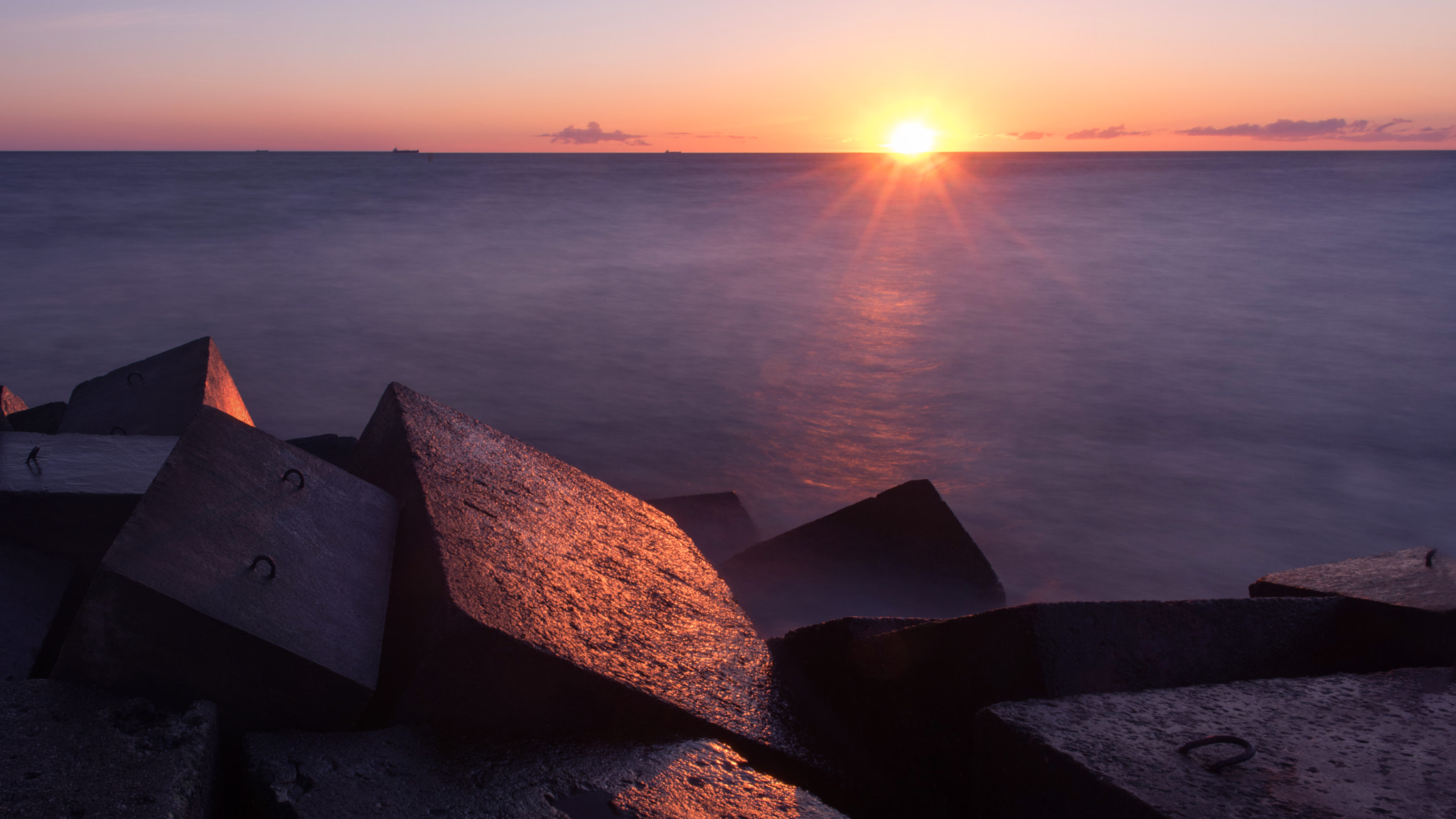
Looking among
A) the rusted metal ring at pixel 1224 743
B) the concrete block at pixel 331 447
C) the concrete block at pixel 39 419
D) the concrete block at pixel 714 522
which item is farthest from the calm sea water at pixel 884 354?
the rusted metal ring at pixel 1224 743

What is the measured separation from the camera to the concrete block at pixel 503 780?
5.03 ft

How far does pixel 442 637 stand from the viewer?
→ 70.1 inches

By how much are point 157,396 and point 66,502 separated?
1.71 meters

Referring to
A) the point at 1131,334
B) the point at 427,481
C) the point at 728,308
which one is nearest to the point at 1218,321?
the point at 1131,334

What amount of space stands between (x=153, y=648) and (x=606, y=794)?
892 mm

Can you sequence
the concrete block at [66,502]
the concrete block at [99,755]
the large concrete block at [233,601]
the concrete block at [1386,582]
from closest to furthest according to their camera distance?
the concrete block at [99,755], the large concrete block at [233,601], the concrete block at [66,502], the concrete block at [1386,582]

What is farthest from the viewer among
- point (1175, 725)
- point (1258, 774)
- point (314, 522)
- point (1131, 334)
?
point (1131, 334)

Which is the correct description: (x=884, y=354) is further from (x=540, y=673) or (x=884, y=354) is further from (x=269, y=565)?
(x=269, y=565)

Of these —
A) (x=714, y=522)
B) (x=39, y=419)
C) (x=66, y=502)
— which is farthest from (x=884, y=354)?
(x=66, y=502)

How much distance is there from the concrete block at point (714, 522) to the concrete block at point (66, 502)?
2.54 metres

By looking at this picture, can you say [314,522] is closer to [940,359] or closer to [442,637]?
[442,637]

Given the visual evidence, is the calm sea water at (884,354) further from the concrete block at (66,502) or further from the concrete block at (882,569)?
the concrete block at (66,502)

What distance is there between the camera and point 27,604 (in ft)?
6.31

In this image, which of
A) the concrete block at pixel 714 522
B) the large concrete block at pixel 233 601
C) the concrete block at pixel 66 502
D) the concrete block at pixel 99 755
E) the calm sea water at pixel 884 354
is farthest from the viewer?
the calm sea water at pixel 884 354
